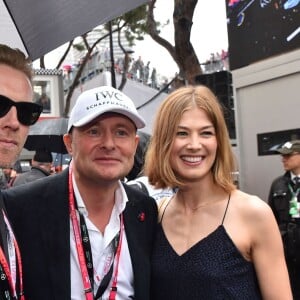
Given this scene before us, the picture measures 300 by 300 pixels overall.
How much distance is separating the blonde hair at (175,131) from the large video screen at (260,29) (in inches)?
146

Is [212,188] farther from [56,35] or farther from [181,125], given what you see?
[56,35]

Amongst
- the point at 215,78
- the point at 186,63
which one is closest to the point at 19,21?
the point at 215,78

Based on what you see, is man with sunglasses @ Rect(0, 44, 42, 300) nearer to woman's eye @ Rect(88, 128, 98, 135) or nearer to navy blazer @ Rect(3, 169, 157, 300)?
navy blazer @ Rect(3, 169, 157, 300)

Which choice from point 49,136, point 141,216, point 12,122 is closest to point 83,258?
point 141,216

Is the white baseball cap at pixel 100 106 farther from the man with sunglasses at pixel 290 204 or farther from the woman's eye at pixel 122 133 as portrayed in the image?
the man with sunglasses at pixel 290 204

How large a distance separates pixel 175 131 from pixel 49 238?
2.82ft

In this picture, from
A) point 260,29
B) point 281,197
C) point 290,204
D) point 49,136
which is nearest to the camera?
point 290,204

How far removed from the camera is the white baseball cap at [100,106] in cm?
237

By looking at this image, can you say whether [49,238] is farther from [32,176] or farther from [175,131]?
[32,176]

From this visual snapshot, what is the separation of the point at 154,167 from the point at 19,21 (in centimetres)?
104

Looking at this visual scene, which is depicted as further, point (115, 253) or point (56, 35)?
point (56, 35)

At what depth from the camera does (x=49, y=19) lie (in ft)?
8.15

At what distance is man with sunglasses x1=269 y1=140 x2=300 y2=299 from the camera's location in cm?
566

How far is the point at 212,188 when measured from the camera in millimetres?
2795
